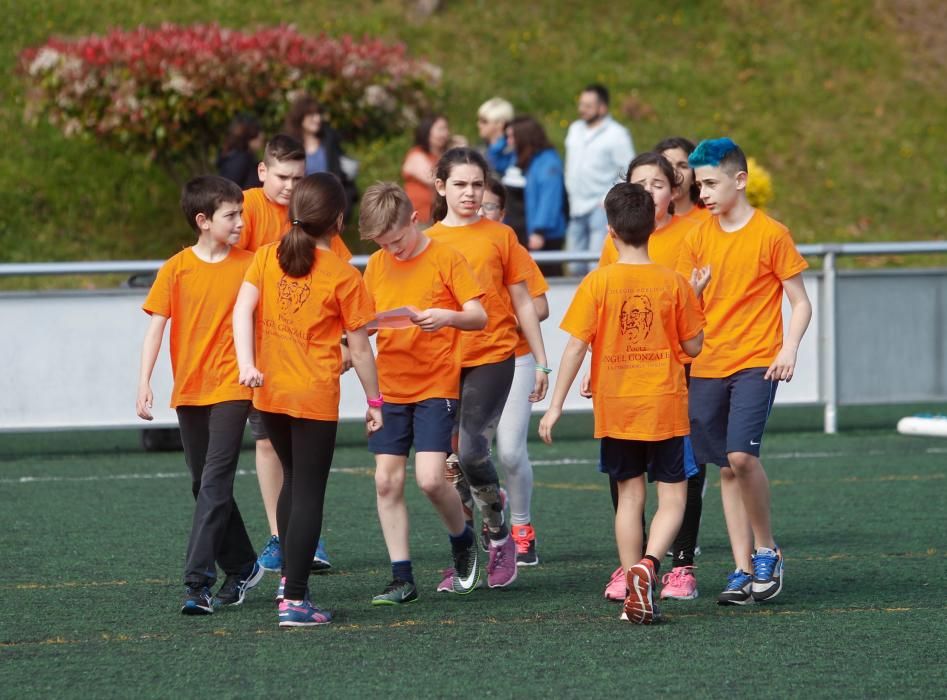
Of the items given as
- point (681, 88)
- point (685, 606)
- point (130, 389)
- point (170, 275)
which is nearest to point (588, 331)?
point (685, 606)

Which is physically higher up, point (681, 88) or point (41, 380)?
point (681, 88)

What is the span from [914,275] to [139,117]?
9148mm

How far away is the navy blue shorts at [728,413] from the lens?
621 cm

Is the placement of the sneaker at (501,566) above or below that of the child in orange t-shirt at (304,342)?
below

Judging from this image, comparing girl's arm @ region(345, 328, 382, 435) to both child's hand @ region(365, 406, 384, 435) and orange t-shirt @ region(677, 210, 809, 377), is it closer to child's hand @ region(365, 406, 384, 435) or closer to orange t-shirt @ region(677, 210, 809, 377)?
child's hand @ region(365, 406, 384, 435)

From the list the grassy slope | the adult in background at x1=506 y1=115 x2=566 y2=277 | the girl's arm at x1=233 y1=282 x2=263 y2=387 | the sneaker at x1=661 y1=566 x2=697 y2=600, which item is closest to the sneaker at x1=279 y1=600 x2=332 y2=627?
the girl's arm at x1=233 y1=282 x2=263 y2=387

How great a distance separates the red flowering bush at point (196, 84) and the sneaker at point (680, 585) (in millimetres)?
11907

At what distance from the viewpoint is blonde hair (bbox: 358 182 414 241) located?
6.15 m

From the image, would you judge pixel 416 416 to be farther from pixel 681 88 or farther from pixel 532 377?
pixel 681 88

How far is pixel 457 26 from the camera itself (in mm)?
25188

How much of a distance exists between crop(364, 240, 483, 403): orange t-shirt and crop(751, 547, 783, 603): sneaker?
1.34 m

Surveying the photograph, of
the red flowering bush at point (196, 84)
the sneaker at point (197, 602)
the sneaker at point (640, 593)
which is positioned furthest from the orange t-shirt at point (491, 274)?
the red flowering bush at point (196, 84)

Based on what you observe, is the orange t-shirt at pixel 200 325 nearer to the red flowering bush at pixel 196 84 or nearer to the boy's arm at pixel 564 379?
the boy's arm at pixel 564 379

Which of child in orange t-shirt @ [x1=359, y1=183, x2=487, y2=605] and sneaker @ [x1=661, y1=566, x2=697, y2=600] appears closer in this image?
child in orange t-shirt @ [x1=359, y1=183, x2=487, y2=605]
